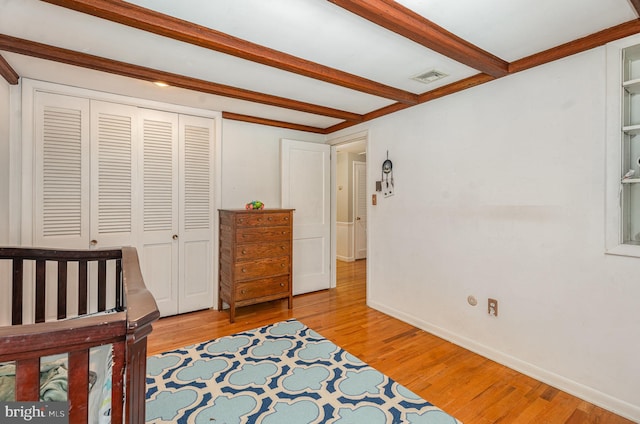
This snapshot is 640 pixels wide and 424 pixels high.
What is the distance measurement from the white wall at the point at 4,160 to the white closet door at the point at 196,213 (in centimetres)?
133

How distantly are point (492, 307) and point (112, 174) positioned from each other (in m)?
3.65

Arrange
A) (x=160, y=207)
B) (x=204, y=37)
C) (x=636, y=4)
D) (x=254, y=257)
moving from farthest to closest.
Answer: (x=254, y=257) < (x=160, y=207) < (x=204, y=37) < (x=636, y=4)

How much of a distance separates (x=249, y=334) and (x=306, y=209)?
5.95 feet

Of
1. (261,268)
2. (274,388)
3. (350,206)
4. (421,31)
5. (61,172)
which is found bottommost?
(274,388)

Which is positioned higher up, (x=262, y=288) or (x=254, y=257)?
(x=254, y=257)

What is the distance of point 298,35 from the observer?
6.22ft

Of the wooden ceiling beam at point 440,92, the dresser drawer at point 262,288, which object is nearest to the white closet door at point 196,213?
the dresser drawer at point 262,288

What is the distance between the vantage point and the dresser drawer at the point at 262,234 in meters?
3.23

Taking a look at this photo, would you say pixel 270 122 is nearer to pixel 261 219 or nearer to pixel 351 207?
pixel 261 219

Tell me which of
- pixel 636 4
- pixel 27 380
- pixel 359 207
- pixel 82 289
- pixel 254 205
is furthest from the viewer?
pixel 359 207

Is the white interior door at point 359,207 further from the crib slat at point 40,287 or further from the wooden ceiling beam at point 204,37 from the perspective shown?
the crib slat at point 40,287

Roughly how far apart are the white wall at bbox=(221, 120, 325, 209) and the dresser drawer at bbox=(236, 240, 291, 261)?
0.67m

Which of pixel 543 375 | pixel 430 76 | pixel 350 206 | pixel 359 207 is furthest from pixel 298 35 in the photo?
pixel 359 207

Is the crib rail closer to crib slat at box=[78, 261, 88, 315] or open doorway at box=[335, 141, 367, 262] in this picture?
crib slat at box=[78, 261, 88, 315]
